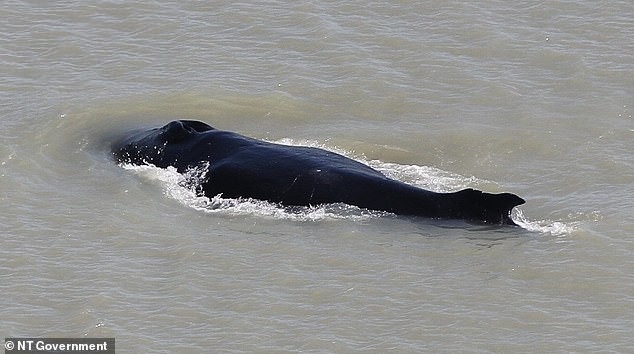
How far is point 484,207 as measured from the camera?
61.0 ft

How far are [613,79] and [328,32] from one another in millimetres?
5633

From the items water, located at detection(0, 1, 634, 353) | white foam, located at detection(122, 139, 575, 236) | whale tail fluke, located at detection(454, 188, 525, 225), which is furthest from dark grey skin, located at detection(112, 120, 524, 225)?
water, located at detection(0, 1, 634, 353)

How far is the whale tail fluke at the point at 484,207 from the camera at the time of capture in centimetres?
1847

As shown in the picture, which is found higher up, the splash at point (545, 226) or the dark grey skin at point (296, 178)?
Answer: the dark grey skin at point (296, 178)

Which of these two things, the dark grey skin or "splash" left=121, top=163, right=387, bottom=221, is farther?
"splash" left=121, top=163, right=387, bottom=221

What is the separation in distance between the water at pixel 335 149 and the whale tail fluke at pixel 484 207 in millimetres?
168

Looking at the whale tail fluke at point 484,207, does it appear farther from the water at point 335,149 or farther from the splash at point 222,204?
the splash at point 222,204

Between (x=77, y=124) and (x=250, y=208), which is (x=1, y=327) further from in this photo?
(x=77, y=124)

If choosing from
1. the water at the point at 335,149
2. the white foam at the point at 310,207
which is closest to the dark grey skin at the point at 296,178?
the white foam at the point at 310,207

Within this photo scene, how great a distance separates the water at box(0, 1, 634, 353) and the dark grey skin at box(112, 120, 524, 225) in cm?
→ 25

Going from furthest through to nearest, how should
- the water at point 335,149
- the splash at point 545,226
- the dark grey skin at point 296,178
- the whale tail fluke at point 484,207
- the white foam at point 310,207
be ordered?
1. the white foam at point 310,207
2. the dark grey skin at point 296,178
3. the splash at point 545,226
4. the whale tail fluke at point 484,207
5. the water at point 335,149

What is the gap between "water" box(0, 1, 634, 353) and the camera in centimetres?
1596

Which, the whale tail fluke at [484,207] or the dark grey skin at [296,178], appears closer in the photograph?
the whale tail fluke at [484,207]

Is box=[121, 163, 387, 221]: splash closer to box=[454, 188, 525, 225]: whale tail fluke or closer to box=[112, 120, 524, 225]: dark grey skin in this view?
box=[112, 120, 524, 225]: dark grey skin
